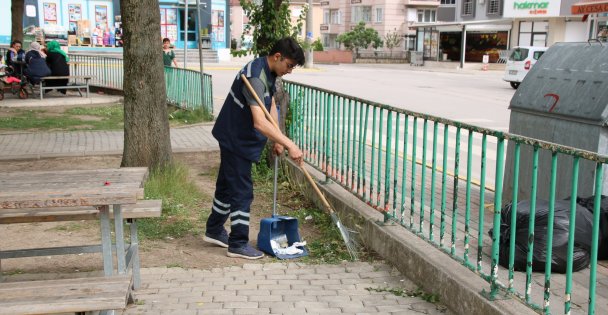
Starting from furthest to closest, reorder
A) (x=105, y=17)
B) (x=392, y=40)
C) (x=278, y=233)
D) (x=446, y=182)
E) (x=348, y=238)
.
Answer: (x=392, y=40)
(x=105, y=17)
(x=278, y=233)
(x=348, y=238)
(x=446, y=182)

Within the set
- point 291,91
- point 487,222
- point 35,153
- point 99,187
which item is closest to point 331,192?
point 487,222

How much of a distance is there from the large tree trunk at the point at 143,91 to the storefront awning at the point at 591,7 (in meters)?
4.53

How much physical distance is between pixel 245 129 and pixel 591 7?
4240 millimetres

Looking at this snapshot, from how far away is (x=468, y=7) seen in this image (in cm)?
5550

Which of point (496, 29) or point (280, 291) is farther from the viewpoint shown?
point (496, 29)

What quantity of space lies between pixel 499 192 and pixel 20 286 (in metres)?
2.54

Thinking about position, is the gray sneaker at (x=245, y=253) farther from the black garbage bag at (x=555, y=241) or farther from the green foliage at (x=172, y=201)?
the black garbage bag at (x=555, y=241)

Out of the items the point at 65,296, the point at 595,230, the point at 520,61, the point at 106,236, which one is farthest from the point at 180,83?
the point at 520,61

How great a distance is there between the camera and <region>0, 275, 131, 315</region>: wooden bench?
298 centimetres

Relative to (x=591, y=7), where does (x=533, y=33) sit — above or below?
above

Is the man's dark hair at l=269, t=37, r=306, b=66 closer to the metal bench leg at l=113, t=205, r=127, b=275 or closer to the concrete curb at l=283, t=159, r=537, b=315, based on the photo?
the concrete curb at l=283, t=159, r=537, b=315

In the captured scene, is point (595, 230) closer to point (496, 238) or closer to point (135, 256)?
point (496, 238)

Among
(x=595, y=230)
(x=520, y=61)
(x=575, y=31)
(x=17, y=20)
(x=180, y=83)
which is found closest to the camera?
(x=595, y=230)

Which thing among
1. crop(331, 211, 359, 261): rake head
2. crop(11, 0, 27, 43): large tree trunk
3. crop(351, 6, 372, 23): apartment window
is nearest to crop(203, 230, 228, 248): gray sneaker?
crop(331, 211, 359, 261): rake head
